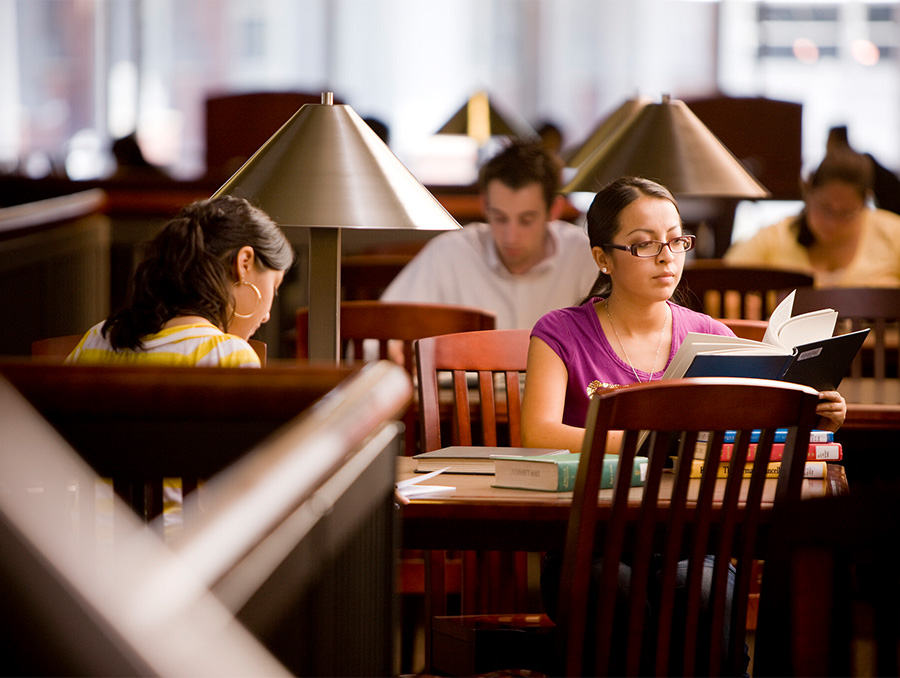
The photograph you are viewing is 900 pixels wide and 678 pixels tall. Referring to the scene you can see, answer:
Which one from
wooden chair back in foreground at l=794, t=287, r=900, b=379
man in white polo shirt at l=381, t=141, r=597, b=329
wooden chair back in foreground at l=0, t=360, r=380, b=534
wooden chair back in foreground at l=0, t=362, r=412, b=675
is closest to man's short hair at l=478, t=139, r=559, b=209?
man in white polo shirt at l=381, t=141, r=597, b=329

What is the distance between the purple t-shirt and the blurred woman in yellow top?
2.03 meters

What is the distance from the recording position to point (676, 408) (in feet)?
4.37

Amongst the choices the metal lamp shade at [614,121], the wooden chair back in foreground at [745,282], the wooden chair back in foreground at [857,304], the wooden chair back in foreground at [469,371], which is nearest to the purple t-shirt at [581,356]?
the wooden chair back in foreground at [469,371]

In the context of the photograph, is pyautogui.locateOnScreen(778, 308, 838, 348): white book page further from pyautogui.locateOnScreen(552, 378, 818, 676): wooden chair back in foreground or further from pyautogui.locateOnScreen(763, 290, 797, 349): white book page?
pyautogui.locateOnScreen(552, 378, 818, 676): wooden chair back in foreground

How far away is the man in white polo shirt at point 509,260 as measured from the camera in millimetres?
3205

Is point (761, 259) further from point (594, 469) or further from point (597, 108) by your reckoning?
point (597, 108)

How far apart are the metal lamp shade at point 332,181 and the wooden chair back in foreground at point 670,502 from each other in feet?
1.90

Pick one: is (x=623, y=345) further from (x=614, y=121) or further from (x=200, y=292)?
(x=614, y=121)

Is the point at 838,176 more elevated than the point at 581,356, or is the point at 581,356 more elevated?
the point at 838,176

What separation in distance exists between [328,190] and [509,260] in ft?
5.30

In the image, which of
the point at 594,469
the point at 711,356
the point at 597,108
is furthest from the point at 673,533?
the point at 597,108

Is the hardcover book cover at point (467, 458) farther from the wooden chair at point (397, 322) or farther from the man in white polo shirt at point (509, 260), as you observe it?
the man in white polo shirt at point (509, 260)

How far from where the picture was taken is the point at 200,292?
188 centimetres

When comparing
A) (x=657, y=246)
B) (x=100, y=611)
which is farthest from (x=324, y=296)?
(x=100, y=611)
